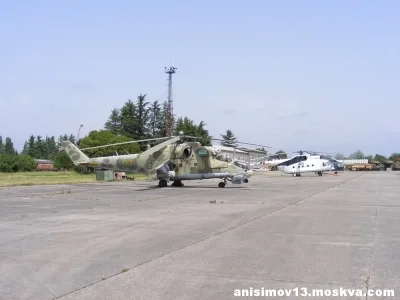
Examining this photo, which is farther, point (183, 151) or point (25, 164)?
point (25, 164)

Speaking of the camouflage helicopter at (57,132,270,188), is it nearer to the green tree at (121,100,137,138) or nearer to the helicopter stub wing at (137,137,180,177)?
the helicopter stub wing at (137,137,180,177)

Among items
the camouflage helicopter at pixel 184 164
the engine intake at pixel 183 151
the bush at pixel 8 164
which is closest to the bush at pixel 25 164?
the bush at pixel 8 164

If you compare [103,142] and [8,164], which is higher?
[103,142]

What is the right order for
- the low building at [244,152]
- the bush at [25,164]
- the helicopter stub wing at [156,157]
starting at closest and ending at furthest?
the helicopter stub wing at [156,157], the low building at [244,152], the bush at [25,164]

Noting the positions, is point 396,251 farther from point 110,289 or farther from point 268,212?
point 268,212

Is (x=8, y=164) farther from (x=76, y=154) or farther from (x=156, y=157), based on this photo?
(x=156, y=157)

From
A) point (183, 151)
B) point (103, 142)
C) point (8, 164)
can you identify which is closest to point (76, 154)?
point (183, 151)

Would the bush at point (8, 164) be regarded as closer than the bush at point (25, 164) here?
Yes

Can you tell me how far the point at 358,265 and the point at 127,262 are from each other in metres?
3.63

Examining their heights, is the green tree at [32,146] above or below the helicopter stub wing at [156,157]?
above

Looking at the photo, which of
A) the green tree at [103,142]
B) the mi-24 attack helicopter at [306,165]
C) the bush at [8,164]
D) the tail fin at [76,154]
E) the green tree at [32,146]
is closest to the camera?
the tail fin at [76,154]

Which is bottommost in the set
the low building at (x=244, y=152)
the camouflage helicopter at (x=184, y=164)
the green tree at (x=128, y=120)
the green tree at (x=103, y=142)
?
the camouflage helicopter at (x=184, y=164)

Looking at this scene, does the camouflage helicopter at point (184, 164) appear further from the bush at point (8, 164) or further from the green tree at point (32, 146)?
the green tree at point (32, 146)

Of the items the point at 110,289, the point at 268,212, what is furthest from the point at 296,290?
the point at 268,212
